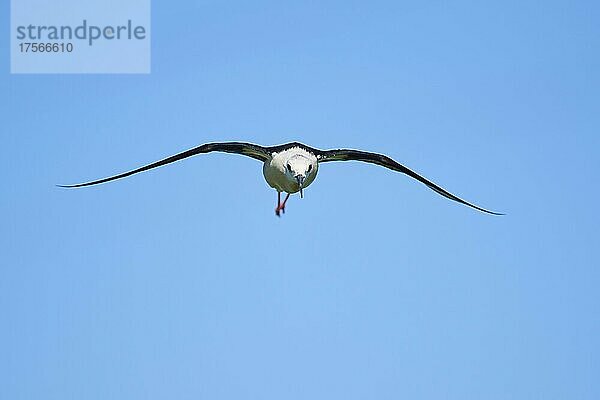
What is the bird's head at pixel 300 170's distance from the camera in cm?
2888

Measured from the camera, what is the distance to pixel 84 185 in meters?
28.8

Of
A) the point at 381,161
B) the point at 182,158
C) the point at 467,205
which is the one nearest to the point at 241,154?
the point at 182,158

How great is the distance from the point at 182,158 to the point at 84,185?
2919 millimetres

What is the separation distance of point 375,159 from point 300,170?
164 inches

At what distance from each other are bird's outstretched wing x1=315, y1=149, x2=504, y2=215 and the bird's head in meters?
1.37

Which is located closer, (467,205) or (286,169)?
(286,169)

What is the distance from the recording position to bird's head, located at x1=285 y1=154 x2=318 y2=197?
28875 mm

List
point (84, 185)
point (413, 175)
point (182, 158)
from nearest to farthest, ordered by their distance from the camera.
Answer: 1. point (84, 185)
2. point (182, 158)
3. point (413, 175)

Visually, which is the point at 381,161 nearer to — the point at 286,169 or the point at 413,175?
the point at 413,175

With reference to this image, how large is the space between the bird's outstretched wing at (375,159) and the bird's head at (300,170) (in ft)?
Answer: 4.50

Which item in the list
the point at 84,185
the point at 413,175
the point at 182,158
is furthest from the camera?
the point at 413,175

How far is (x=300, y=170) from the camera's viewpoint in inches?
1137

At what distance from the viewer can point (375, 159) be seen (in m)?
32.5

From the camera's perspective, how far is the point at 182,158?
30.7 metres
